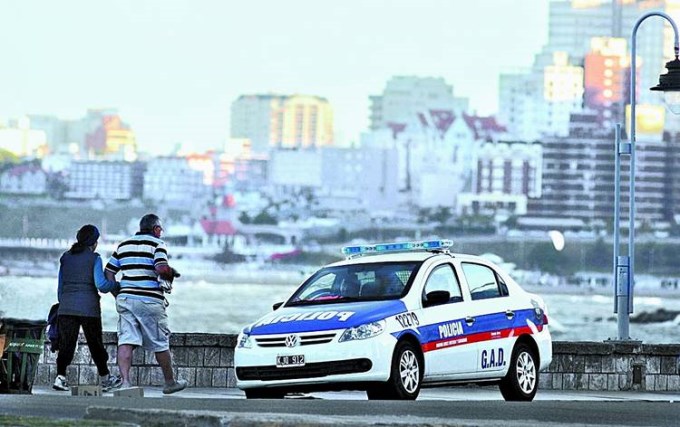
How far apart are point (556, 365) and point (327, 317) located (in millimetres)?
5644

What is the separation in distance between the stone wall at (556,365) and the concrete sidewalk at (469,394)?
0.78 feet

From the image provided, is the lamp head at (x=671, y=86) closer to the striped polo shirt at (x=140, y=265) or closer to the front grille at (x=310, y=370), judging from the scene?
the striped polo shirt at (x=140, y=265)

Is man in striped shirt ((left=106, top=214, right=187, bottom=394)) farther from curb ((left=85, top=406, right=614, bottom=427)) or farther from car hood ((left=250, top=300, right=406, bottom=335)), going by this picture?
curb ((left=85, top=406, right=614, bottom=427))

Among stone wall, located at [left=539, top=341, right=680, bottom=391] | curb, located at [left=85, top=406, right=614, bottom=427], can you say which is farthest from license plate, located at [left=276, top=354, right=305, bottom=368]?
stone wall, located at [left=539, top=341, right=680, bottom=391]

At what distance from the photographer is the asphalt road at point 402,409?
1195cm

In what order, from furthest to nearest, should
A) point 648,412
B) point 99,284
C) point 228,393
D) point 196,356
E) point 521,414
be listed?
point 196,356 < point 228,393 < point 99,284 < point 648,412 < point 521,414

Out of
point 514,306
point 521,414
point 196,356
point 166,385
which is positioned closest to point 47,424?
point 521,414

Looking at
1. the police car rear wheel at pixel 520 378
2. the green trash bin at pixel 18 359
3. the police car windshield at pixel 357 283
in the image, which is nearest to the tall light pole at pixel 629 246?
the police car rear wheel at pixel 520 378

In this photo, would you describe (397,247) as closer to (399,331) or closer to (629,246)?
(399,331)

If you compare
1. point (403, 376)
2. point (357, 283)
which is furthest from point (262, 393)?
point (357, 283)

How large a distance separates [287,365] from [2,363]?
2415 mm

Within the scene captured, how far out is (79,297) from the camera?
16281 mm

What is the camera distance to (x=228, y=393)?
1750 cm

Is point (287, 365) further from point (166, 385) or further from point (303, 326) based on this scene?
point (166, 385)
